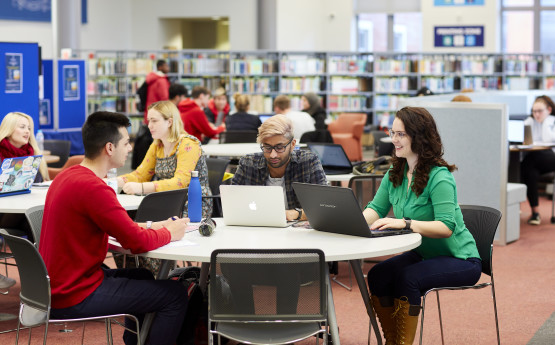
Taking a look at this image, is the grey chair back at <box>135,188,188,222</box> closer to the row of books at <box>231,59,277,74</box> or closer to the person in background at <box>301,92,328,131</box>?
the person in background at <box>301,92,328,131</box>

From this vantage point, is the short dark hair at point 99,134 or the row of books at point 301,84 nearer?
the short dark hair at point 99,134

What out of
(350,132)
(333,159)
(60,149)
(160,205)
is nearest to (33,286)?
(160,205)

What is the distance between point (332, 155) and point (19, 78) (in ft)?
11.9

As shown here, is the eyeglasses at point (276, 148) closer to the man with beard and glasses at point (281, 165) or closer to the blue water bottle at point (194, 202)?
the man with beard and glasses at point (281, 165)

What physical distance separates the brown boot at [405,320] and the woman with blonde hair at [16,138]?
3.13 m

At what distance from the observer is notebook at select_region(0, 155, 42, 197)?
4.64m

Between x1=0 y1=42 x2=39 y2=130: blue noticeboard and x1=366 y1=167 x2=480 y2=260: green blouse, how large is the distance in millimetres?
5404

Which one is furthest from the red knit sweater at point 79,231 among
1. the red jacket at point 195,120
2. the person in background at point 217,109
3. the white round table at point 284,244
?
the person in background at point 217,109

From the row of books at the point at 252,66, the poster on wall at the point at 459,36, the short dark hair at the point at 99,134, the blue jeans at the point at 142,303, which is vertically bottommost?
the blue jeans at the point at 142,303

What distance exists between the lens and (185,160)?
492 cm

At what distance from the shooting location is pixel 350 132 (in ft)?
44.4

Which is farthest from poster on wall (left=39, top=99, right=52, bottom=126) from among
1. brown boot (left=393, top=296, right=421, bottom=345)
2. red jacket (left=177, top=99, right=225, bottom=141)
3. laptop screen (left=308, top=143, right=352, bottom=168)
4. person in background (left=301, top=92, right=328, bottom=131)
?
brown boot (left=393, top=296, right=421, bottom=345)

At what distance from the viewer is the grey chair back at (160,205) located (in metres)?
4.01

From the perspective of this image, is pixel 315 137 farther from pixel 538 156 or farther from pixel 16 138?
pixel 16 138
